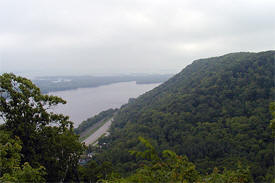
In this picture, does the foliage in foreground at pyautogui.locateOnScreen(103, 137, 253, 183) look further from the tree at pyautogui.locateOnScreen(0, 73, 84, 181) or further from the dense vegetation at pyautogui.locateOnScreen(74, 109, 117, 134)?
the dense vegetation at pyautogui.locateOnScreen(74, 109, 117, 134)

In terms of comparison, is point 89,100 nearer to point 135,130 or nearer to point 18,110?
point 135,130

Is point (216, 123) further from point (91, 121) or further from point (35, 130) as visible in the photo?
point (91, 121)

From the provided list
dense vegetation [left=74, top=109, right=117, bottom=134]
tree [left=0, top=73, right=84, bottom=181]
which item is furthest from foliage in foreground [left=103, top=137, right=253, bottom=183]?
dense vegetation [left=74, top=109, right=117, bottom=134]

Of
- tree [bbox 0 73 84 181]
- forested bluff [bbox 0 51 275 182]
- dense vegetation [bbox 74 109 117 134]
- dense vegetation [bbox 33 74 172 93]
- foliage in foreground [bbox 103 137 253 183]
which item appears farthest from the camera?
dense vegetation [bbox 33 74 172 93]

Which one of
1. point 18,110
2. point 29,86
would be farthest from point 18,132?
point 29,86

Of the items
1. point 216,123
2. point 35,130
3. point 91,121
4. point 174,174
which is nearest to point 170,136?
point 216,123

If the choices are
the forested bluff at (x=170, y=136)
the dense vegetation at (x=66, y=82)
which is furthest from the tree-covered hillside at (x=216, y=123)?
the dense vegetation at (x=66, y=82)
